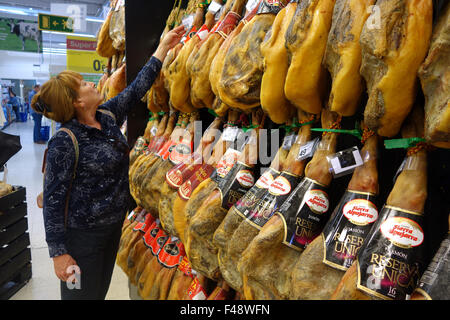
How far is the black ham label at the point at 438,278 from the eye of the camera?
741mm

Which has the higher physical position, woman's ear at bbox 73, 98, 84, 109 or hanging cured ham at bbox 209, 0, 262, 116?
hanging cured ham at bbox 209, 0, 262, 116

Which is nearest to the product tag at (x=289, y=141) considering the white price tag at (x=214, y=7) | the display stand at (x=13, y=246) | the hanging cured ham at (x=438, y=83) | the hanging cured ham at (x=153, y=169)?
the hanging cured ham at (x=438, y=83)

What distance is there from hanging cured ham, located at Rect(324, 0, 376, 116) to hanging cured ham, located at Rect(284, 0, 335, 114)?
0.04m

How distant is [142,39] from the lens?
109 inches

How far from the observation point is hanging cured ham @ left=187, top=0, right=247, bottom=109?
1.70m

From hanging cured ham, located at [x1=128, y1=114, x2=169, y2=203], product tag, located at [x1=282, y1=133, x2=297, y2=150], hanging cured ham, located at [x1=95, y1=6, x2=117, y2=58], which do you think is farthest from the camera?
hanging cured ham, located at [x1=95, y1=6, x2=117, y2=58]

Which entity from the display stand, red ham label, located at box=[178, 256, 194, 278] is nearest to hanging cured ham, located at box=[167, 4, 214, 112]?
red ham label, located at box=[178, 256, 194, 278]

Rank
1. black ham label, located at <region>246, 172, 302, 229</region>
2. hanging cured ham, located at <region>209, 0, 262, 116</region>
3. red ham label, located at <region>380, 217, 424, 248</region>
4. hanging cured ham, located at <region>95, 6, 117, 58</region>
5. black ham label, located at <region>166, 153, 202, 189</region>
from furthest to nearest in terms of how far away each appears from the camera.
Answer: hanging cured ham, located at <region>95, 6, 117, 58</region>, black ham label, located at <region>166, 153, 202, 189</region>, hanging cured ham, located at <region>209, 0, 262, 116</region>, black ham label, located at <region>246, 172, 302, 229</region>, red ham label, located at <region>380, 217, 424, 248</region>

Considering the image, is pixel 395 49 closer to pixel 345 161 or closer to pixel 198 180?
pixel 345 161

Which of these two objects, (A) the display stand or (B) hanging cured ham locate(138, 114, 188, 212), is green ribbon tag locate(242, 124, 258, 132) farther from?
(A) the display stand

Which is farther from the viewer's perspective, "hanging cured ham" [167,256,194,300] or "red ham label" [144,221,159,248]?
"red ham label" [144,221,159,248]

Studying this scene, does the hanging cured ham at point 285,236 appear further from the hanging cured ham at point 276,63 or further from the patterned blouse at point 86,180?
the patterned blouse at point 86,180
